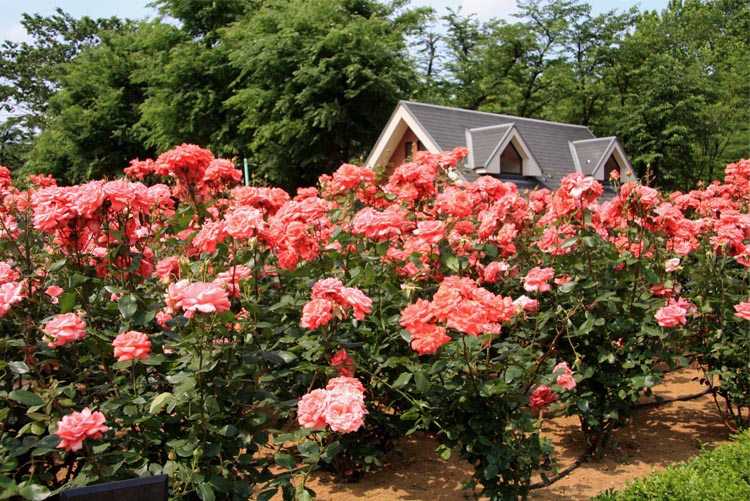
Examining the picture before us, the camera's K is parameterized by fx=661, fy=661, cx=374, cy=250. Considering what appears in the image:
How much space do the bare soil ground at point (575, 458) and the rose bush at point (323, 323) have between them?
16 centimetres

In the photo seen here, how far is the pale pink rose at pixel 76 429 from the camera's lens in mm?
1845

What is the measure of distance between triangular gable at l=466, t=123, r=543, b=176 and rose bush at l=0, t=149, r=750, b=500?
15875 mm

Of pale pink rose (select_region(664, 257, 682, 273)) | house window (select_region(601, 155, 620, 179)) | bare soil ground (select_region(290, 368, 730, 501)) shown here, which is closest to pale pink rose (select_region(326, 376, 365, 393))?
bare soil ground (select_region(290, 368, 730, 501))

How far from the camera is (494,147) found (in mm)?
20062

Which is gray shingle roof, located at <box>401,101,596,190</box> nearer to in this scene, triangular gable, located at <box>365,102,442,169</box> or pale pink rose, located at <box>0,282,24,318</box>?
triangular gable, located at <box>365,102,442,169</box>

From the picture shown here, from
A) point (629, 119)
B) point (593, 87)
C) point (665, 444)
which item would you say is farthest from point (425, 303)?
point (593, 87)

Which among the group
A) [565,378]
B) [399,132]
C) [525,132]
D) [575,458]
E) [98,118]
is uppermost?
[98,118]

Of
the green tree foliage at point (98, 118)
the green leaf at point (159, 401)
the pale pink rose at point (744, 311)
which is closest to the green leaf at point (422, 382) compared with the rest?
the green leaf at point (159, 401)

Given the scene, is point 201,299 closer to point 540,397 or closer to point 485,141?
point 540,397

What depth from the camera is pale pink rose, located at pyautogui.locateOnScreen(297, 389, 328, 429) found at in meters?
1.90

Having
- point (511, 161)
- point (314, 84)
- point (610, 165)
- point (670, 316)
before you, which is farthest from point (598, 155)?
point (670, 316)

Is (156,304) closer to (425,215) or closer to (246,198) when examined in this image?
(246,198)

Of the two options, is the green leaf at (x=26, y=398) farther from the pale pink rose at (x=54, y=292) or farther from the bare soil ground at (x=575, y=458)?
the bare soil ground at (x=575, y=458)

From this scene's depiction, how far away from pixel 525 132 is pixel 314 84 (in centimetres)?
743
